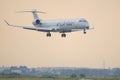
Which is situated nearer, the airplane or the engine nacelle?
the airplane

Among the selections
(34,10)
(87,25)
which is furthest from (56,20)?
(34,10)

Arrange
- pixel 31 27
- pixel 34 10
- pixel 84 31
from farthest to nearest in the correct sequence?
pixel 34 10
pixel 31 27
pixel 84 31

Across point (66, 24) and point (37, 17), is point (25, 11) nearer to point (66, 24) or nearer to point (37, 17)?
point (37, 17)

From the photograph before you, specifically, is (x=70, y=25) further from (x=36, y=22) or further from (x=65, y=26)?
(x=36, y=22)

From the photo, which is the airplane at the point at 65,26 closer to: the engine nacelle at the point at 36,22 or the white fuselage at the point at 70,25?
the white fuselage at the point at 70,25

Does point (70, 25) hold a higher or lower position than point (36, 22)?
lower

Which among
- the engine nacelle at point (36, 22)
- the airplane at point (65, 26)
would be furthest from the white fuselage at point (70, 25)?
the engine nacelle at point (36, 22)

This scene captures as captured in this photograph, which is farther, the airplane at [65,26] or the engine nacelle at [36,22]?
the engine nacelle at [36,22]

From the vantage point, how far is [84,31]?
127 m

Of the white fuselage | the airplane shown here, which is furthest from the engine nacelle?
the white fuselage

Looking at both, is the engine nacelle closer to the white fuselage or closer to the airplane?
the airplane

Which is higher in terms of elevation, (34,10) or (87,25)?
(34,10)

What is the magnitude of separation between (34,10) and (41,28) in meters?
26.4

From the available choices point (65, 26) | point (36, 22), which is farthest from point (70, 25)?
point (36, 22)
